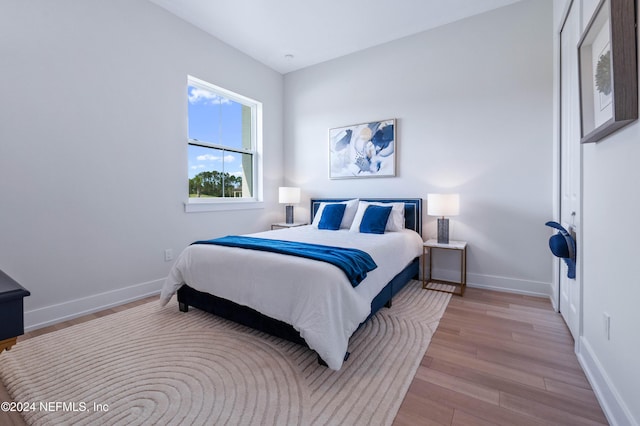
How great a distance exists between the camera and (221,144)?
3914 millimetres

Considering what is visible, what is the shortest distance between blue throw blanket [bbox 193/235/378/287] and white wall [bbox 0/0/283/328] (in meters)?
1.07

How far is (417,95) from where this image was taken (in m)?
3.59

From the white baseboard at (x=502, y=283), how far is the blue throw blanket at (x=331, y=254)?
1.73 meters

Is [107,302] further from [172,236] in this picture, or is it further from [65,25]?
[65,25]

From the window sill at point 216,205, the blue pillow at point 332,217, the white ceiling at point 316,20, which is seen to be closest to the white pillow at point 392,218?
the blue pillow at point 332,217

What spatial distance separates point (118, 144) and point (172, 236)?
43.5 inches

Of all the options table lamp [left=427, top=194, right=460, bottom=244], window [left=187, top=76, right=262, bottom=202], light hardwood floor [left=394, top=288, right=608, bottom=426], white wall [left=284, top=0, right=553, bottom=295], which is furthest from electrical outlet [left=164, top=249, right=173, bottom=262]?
table lamp [left=427, top=194, right=460, bottom=244]

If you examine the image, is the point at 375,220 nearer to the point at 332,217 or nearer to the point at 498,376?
the point at 332,217

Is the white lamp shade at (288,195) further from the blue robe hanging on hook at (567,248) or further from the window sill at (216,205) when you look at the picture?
the blue robe hanging on hook at (567,248)

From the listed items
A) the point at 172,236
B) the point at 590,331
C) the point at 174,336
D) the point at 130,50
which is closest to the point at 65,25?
the point at 130,50

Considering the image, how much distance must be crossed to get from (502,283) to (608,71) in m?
2.41

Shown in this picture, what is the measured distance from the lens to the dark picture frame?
117 cm

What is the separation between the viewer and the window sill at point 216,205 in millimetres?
3458

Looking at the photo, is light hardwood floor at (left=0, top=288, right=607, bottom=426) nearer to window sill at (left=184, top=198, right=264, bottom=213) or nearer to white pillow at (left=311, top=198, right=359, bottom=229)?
window sill at (left=184, top=198, right=264, bottom=213)
